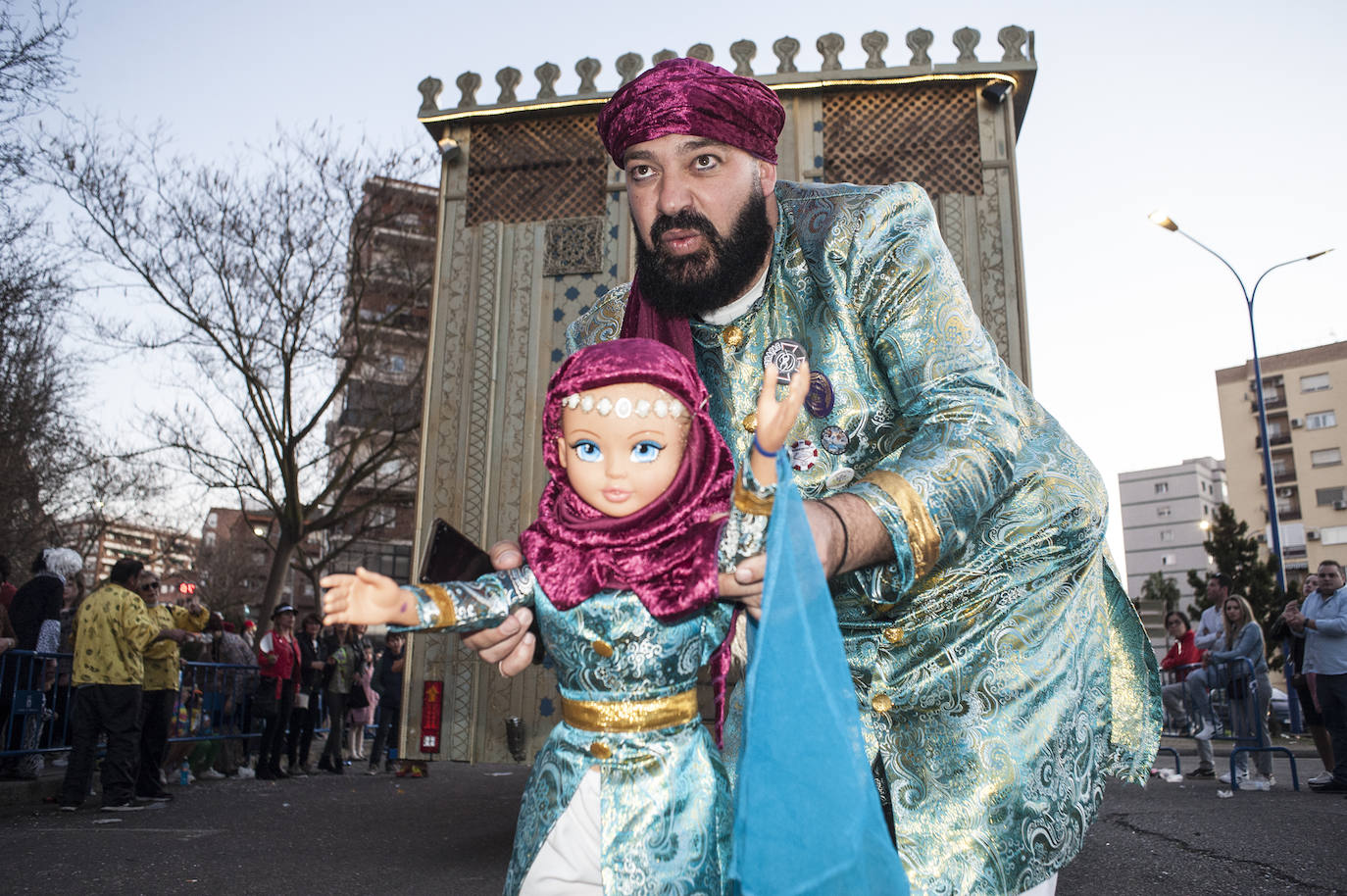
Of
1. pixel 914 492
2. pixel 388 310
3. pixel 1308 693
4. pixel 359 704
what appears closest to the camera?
pixel 914 492

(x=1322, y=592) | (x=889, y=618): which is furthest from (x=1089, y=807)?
(x=1322, y=592)

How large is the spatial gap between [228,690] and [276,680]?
0.97 meters

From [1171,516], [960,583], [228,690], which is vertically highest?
[1171,516]

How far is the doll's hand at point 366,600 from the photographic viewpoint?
1605mm

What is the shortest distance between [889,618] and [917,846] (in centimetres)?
40

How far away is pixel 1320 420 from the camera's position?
2435 inches

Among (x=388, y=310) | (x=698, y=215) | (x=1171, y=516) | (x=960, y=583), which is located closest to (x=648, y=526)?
(x=960, y=583)

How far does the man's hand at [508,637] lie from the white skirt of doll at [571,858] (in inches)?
11.2

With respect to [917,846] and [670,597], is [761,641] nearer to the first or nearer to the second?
[670,597]

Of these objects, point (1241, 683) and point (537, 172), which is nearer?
point (537, 172)

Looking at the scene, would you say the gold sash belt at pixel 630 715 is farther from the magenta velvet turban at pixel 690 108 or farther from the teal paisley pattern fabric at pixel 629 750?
the magenta velvet turban at pixel 690 108

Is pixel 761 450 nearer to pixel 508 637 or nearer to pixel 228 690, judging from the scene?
pixel 508 637

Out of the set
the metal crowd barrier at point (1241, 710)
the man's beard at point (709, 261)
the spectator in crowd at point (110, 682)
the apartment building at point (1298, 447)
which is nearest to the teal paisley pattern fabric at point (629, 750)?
the man's beard at point (709, 261)

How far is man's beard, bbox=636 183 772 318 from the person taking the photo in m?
2.12
